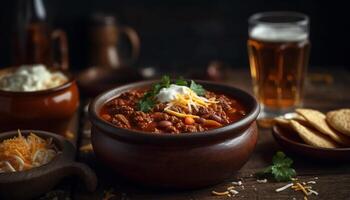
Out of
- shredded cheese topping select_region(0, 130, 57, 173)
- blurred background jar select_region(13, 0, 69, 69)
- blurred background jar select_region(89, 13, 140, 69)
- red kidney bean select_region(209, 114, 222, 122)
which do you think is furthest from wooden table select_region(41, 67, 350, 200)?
blurred background jar select_region(89, 13, 140, 69)

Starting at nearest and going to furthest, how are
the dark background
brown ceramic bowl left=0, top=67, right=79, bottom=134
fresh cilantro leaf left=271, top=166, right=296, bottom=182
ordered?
fresh cilantro leaf left=271, top=166, right=296, bottom=182 → brown ceramic bowl left=0, top=67, right=79, bottom=134 → the dark background

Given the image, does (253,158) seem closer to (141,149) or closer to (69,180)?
(141,149)

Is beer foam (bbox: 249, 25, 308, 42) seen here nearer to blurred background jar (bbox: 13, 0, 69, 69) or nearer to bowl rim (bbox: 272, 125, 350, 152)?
bowl rim (bbox: 272, 125, 350, 152)

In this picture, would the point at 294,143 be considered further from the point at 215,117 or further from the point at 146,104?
the point at 146,104

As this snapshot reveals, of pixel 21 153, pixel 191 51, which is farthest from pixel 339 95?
pixel 21 153

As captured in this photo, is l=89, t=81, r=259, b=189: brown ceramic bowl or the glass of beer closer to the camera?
l=89, t=81, r=259, b=189: brown ceramic bowl

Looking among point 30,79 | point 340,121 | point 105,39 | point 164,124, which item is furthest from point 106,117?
point 105,39
